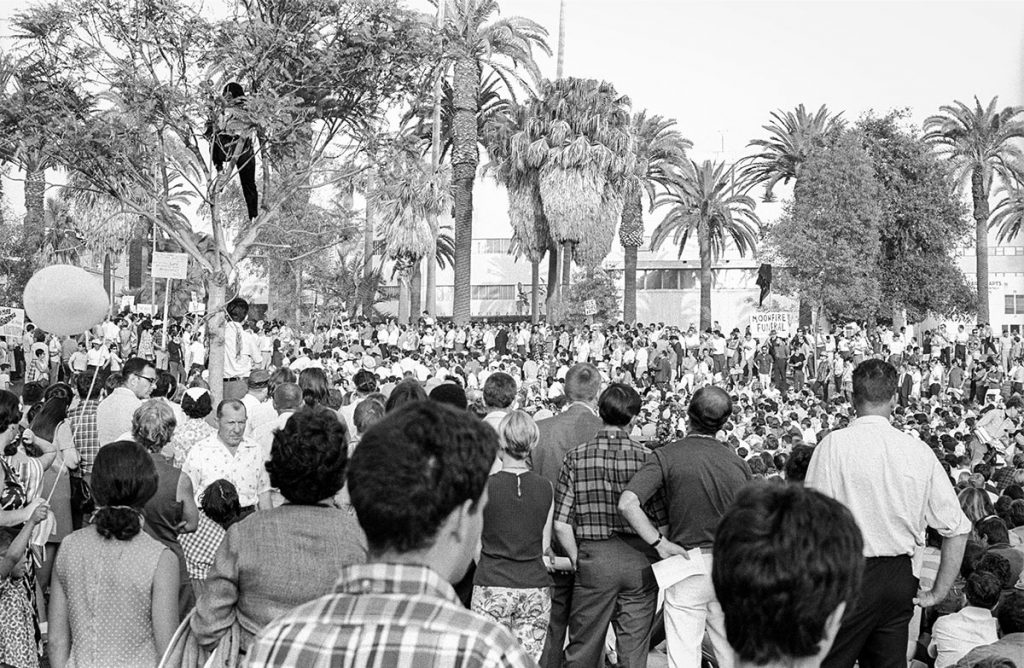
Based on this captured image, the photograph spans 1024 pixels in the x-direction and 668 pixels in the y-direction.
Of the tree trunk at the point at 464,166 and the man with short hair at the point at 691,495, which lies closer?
the man with short hair at the point at 691,495

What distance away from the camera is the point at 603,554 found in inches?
237

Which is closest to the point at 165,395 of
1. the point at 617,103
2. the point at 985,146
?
the point at 617,103

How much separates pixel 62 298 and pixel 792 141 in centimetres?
3905

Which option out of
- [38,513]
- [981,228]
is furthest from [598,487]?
[981,228]

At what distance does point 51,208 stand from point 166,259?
30.7m

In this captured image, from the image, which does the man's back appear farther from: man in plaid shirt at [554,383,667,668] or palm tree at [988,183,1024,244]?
palm tree at [988,183,1024,244]

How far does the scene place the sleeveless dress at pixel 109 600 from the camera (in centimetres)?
410

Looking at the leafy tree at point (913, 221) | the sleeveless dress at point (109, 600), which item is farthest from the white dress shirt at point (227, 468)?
the leafy tree at point (913, 221)

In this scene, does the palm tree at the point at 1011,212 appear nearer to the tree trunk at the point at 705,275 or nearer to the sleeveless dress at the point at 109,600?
the tree trunk at the point at 705,275

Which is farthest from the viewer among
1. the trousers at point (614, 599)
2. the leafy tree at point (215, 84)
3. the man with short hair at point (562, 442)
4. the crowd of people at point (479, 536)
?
the leafy tree at point (215, 84)

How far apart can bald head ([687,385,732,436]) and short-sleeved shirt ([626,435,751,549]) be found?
0.13m

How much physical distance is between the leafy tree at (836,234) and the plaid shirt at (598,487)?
33.2 metres

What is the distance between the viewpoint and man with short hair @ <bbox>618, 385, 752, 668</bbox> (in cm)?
573

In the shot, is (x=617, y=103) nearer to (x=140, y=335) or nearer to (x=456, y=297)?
(x=456, y=297)
